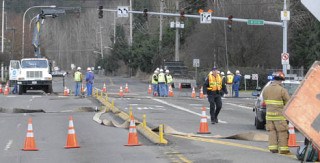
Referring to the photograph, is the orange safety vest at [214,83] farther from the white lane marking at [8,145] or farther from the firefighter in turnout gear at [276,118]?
the firefighter in turnout gear at [276,118]

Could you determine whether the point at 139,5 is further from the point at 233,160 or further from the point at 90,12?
the point at 233,160

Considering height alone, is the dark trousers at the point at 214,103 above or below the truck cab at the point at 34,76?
below

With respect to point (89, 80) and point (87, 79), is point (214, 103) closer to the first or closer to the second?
point (89, 80)

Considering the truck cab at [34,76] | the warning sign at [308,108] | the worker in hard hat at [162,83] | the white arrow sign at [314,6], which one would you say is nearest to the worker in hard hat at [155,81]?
the worker in hard hat at [162,83]

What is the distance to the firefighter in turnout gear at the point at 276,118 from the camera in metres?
12.7

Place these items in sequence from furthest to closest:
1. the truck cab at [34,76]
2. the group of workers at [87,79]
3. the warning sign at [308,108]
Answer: the truck cab at [34,76] < the group of workers at [87,79] < the warning sign at [308,108]

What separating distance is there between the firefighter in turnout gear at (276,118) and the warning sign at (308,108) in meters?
3.22

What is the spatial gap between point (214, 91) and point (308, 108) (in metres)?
11.5

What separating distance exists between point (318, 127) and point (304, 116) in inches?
12.6

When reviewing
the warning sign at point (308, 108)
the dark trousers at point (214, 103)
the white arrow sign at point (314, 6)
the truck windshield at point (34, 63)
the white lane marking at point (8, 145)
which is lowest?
the white lane marking at point (8, 145)

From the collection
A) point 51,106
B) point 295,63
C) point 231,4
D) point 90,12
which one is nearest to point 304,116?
point 51,106

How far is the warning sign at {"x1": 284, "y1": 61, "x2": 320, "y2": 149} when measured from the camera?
8938 mm

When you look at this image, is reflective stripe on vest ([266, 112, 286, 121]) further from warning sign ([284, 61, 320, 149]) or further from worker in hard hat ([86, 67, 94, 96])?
worker in hard hat ([86, 67, 94, 96])

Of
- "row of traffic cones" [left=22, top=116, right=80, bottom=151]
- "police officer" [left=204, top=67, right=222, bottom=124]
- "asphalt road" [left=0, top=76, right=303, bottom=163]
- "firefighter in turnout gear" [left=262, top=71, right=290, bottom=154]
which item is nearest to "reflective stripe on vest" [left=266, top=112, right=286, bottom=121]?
"firefighter in turnout gear" [left=262, top=71, right=290, bottom=154]
